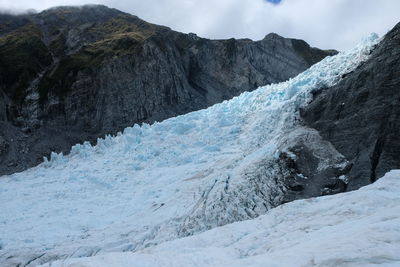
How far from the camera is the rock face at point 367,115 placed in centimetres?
1859

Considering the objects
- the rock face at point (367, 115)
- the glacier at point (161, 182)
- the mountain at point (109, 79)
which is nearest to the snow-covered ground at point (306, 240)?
the rock face at point (367, 115)

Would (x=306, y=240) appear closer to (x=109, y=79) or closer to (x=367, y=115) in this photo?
(x=367, y=115)

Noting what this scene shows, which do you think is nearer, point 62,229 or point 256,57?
point 62,229

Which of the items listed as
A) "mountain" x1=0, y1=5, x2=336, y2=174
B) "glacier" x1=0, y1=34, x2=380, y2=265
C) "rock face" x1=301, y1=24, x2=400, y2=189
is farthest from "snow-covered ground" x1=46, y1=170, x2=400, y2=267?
"mountain" x1=0, y1=5, x2=336, y2=174

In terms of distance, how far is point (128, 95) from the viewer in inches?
2311

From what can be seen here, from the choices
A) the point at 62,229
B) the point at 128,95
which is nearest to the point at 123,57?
the point at 128,95

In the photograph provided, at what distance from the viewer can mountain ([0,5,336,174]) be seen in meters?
53.3

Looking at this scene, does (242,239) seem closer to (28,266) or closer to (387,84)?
(28,266)

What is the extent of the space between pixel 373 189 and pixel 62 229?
620 inches

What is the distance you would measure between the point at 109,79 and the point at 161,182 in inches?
1449

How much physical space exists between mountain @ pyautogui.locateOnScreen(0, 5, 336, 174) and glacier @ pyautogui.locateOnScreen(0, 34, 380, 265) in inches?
652

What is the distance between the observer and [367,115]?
20422 millimetres

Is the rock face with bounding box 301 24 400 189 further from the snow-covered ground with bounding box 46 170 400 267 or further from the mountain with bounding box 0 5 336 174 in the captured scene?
the mountain with bounding box 0 5 336 174

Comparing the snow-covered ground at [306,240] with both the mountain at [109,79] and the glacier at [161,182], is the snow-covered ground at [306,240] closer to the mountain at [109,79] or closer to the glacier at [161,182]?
the glacier at [161,182]
